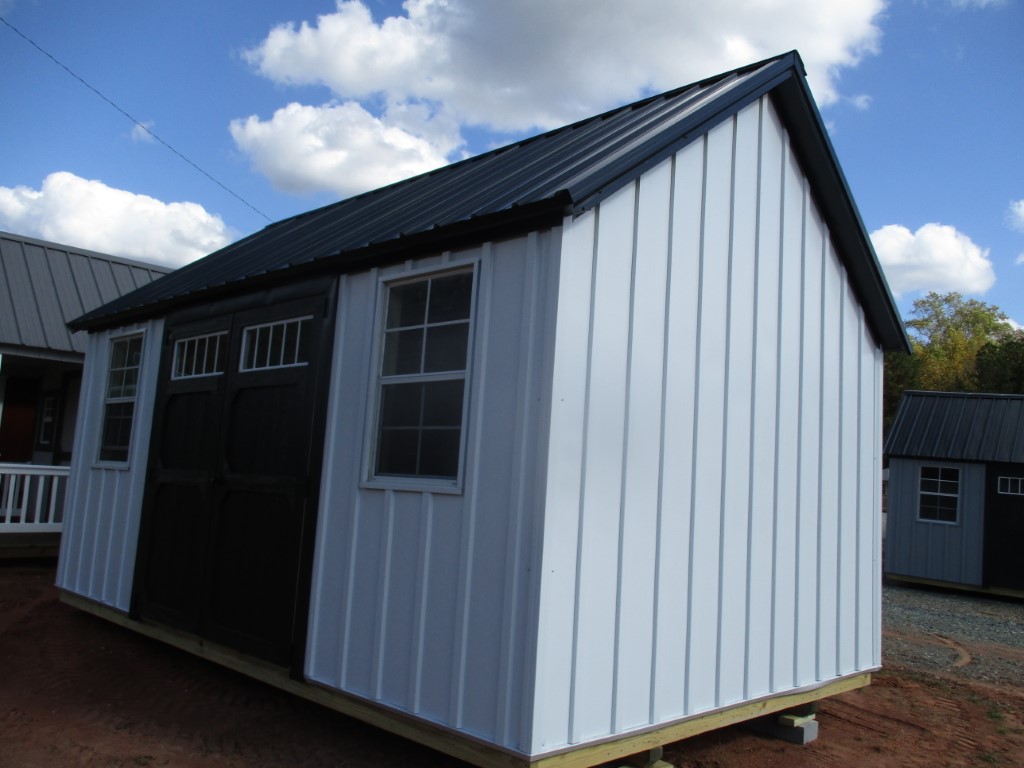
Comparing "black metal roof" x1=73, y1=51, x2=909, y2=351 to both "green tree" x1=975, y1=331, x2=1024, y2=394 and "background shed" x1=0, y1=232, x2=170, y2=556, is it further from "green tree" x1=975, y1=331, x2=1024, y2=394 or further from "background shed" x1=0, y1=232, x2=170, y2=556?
"green tree" x1=975, y1=331, x2=1024, y2=394

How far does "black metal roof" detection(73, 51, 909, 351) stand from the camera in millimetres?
4987

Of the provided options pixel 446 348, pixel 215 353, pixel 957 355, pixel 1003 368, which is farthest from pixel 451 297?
pixel 957 355

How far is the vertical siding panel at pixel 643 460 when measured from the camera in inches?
196

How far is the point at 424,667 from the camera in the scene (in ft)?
16.5

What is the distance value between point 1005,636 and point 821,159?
8666 mm

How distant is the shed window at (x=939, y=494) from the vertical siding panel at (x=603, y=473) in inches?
557

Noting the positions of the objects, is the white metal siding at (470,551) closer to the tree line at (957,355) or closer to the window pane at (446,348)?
the window pane at (446,348)

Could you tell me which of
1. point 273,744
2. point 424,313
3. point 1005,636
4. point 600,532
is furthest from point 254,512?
point 1005,636

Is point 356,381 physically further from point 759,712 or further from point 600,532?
point 759,712

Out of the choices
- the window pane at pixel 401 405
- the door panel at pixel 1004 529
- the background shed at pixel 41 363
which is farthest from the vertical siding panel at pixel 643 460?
the door panel at pixel 1004 529

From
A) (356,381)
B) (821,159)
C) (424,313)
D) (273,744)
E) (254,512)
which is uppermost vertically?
(821,159)

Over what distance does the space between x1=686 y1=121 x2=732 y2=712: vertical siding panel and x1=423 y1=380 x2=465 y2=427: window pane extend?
1.52 meters

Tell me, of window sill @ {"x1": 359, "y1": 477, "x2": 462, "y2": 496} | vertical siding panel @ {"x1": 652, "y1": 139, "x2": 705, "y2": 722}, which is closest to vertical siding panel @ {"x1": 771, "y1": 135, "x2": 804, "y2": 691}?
vertical siding panel @ {"x1": 652, "y1": 139, "x2": 705, "y2": 722}

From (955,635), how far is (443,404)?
967 centimetres
